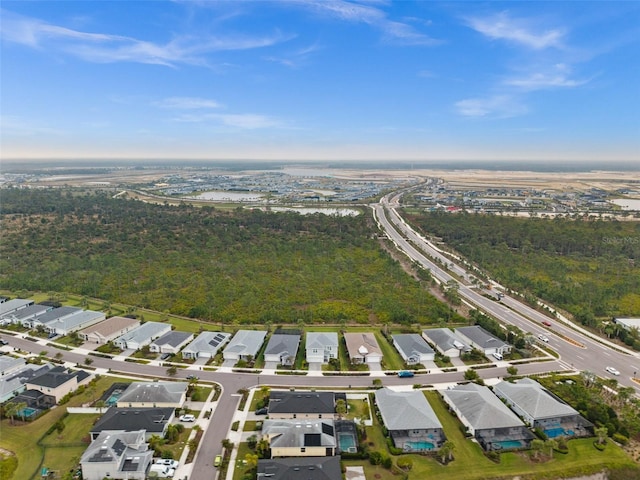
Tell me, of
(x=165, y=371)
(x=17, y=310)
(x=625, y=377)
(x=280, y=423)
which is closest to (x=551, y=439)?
(x=625, y=377)

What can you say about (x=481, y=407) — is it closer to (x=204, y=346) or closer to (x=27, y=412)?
(x=204, y=346)

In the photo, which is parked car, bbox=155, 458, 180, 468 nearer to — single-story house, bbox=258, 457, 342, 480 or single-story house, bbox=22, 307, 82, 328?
single-story house, bbox=258, 457, 342, 480

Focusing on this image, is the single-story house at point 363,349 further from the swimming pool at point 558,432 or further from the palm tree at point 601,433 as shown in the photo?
the palm tree at point 601,433

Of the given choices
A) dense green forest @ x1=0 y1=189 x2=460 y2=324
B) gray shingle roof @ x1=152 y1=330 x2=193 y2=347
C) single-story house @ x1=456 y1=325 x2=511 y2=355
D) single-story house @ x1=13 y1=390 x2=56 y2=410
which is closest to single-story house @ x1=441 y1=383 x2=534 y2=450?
single-story house @ x1=456 y1=325 x2=511 y2=355

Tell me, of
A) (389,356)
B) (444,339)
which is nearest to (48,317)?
(389,356)

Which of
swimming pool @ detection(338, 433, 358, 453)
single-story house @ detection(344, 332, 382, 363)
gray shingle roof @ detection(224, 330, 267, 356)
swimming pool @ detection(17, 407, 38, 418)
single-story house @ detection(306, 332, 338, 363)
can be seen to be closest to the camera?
swimming pool @ detection(338, 433, 358, 453)

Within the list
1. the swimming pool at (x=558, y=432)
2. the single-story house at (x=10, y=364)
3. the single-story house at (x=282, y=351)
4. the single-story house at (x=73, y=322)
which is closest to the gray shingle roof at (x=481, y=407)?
the swimming pool at (x=558, y=432)

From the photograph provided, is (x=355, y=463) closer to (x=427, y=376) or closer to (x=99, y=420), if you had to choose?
(x=427, y=376)
